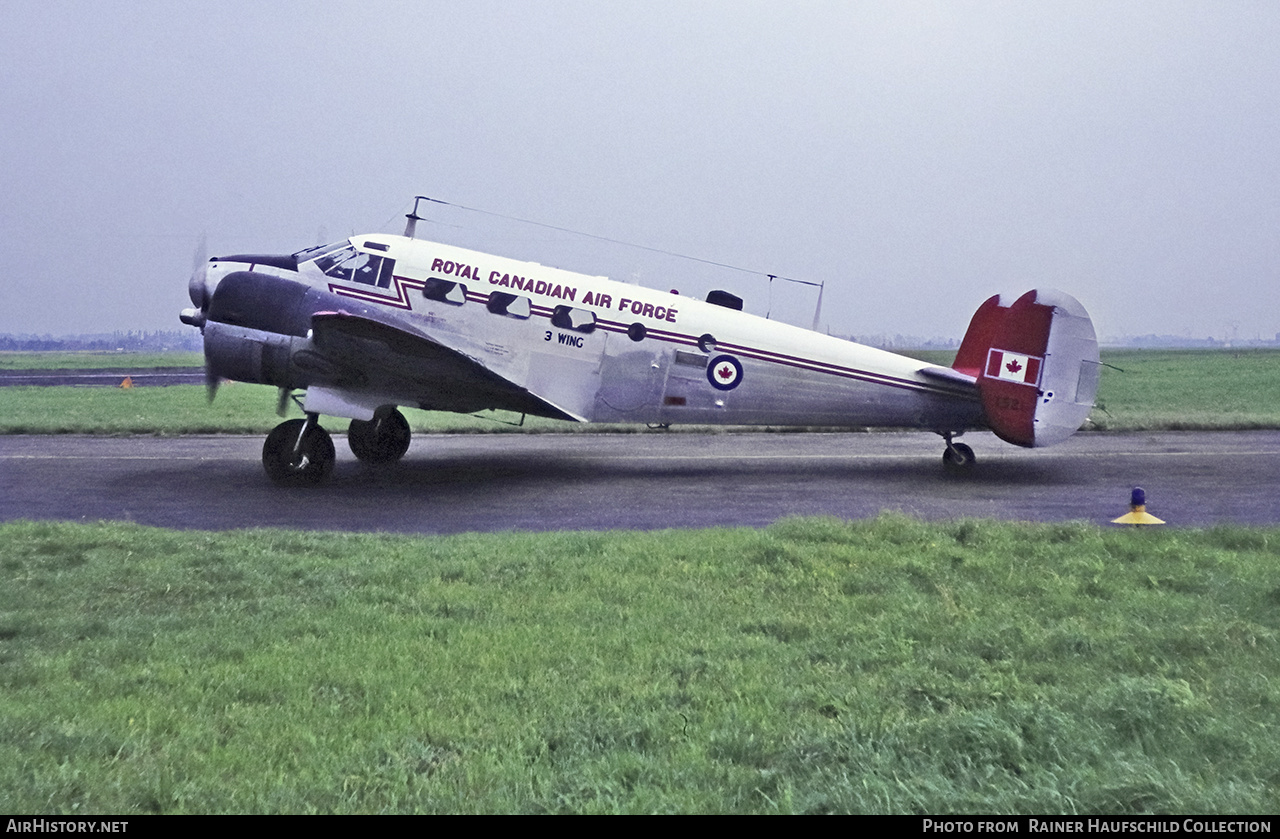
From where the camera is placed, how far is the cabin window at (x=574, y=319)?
13.1m

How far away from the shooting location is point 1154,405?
79.5 feet

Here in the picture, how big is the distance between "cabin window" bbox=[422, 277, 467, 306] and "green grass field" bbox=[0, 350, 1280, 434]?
3.78 meters

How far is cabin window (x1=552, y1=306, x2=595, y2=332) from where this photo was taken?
13.1m

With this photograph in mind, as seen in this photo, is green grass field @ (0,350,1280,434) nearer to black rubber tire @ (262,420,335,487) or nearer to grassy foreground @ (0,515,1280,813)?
black rubber tire @ (262,420,335,487)

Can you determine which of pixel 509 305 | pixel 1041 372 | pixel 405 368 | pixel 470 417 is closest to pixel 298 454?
pixel 405 368

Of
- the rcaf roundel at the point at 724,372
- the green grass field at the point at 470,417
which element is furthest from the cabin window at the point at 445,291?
the green grass field at the point at 470,417

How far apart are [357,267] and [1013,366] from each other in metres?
9.26

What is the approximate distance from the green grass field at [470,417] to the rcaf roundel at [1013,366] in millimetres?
1145

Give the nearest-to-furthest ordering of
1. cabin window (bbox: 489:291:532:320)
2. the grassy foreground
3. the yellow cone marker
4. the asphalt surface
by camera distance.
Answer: the grassy foreground → the yellow cone marker → the asphalt surface → cabin window (bbox: 489:291:532:320)

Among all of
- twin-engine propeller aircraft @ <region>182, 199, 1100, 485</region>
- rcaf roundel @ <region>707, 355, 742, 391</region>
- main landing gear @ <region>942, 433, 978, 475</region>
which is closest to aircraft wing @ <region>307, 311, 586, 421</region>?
twin-engine propeller aircraft @ <region>182, 199, 1100, 485</region>

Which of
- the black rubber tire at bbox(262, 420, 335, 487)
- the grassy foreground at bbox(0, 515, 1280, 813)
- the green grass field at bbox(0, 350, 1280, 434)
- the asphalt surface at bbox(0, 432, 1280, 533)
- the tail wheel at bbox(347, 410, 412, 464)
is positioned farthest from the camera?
the green grass field at bbox(0, 350, 1280, 434)

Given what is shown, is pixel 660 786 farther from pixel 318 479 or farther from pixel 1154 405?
pixel 1154 405

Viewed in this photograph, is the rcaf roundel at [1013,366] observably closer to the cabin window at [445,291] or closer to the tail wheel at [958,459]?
the tail wheel at [958,459]

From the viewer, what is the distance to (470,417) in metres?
22.9
